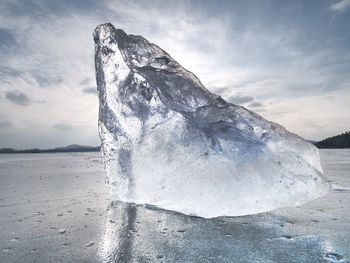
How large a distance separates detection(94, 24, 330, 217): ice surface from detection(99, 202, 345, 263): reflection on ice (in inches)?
13.8

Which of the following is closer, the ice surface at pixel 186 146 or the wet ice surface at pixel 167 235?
the wet ice surface at pixel 167 235

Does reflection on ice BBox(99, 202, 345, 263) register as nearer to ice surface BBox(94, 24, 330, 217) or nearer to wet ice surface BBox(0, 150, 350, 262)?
wet ice surface BBox(0, 150, 350, 262)

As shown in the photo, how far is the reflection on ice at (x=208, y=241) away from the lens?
6.41 feet

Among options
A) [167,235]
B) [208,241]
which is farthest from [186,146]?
[208,241]

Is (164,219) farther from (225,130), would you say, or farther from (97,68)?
(97,68)

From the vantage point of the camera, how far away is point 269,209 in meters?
3.29

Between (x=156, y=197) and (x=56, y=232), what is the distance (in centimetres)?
128

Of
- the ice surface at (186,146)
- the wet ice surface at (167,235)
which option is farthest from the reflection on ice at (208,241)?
the ice surface at (186,146)

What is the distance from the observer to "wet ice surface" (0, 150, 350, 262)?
2.00 meters

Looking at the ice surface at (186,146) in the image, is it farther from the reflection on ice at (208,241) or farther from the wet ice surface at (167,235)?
the reflection on ice at (208,241)

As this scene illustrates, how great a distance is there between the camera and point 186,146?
11.9 feet

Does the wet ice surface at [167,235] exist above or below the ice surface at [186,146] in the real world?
below

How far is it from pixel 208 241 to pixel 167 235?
367 mm

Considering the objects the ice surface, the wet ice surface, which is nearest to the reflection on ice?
the wet ice surface
